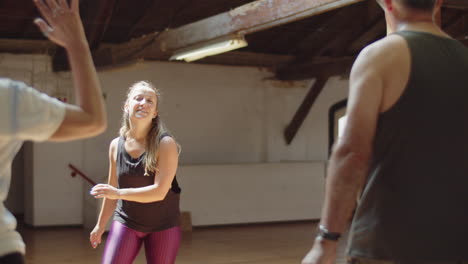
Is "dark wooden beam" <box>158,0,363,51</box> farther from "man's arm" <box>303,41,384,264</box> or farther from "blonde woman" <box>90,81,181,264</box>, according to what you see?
"man's arm" <box>303,41,384,264</box>

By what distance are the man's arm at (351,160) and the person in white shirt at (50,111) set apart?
2.12 feet

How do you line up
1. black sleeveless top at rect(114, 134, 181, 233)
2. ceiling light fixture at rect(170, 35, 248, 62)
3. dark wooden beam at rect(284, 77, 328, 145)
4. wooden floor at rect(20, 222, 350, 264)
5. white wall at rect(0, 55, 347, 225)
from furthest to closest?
dark wooden beam at rect(284, 77, 328, 145), white wall at rect(0, 55, 347, 225), wooden floor at rect(20, 222, 350, 264), ceiling light fixture at rect(170, 35, 248, 62), black sleeveless top at rect(114, 134, 181, 233)

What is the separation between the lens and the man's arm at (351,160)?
1.73 meters

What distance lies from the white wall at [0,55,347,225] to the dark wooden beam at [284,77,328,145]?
151 millimetres

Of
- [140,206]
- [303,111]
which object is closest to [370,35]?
[303,111]

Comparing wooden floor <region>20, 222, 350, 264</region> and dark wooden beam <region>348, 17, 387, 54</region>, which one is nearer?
wooden floor <region>20, 222, 350, 264</region>

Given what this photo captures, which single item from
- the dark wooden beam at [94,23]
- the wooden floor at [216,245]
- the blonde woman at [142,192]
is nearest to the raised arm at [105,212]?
the blonde woman at [142,192]

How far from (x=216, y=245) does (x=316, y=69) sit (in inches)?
A: 133

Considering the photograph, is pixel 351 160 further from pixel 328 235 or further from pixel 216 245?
pixel 216 245

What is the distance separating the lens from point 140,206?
366 centimetres

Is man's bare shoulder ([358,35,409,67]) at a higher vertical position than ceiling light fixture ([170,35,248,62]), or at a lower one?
lower

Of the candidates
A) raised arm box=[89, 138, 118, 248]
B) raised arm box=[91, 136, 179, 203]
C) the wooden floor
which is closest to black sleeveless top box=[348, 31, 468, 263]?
raised arm box=[91, 136, 179, 203]

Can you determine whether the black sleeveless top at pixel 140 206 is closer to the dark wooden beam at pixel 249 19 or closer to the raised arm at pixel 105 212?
the raised arm at pixel 105 212

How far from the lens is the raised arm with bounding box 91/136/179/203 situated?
346 cm
